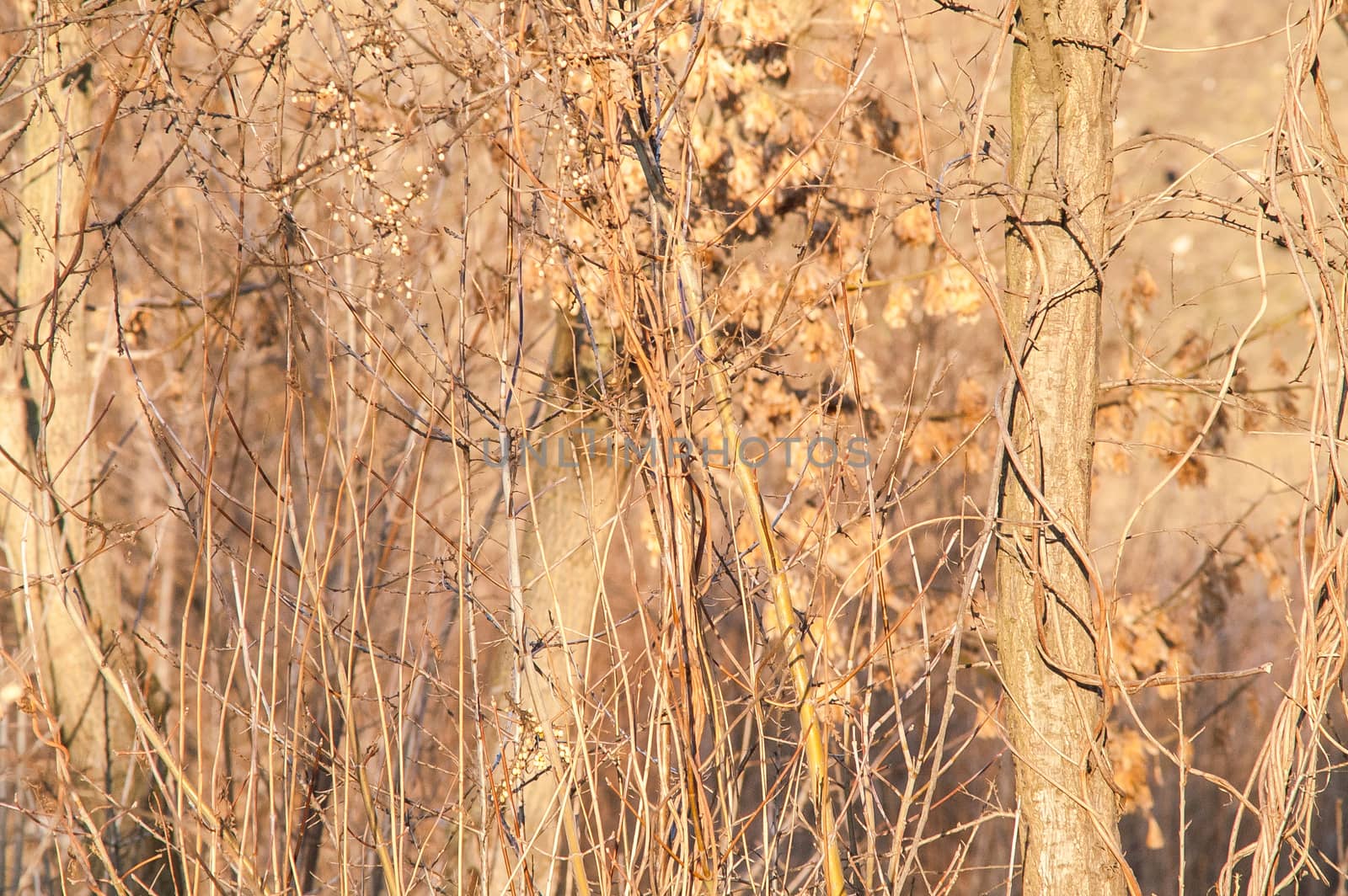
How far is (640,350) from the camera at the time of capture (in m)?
1.91

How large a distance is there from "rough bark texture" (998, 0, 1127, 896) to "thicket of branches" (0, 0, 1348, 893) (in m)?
0.07

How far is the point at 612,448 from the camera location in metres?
3.07

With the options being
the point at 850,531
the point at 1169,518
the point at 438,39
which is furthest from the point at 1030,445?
the point at 1169,518

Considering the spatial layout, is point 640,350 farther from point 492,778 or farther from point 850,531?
point 850,531

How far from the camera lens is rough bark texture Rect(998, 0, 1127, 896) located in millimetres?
2391

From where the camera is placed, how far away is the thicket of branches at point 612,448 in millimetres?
1995

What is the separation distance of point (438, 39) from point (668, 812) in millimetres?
1805

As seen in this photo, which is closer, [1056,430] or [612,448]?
[1056,430]

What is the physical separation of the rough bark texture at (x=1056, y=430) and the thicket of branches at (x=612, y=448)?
0.24ft

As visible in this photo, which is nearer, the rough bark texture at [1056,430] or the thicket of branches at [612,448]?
the thicket of branches at [612,448]

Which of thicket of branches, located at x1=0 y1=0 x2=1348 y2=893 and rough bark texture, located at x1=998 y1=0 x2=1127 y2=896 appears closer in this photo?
thicket of branches, located at x1=0 y1=0 x2=1348 y2=893

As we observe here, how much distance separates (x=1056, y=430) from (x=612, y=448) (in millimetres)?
1236

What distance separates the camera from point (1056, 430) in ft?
8.07

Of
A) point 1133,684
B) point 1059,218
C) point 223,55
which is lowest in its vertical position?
point 1133,684
